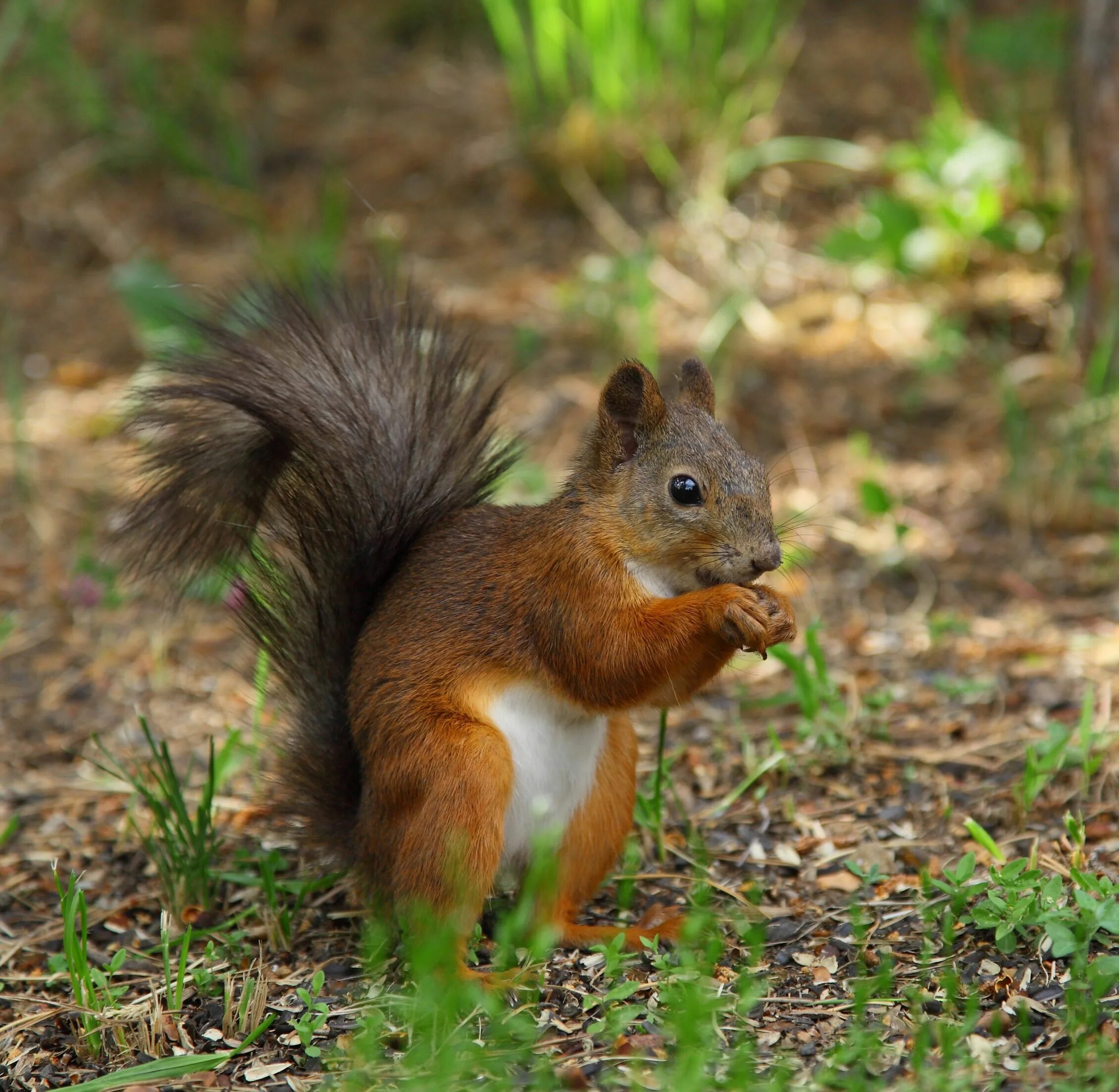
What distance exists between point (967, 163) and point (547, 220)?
1639mm

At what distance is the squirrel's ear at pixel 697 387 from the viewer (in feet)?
8.40

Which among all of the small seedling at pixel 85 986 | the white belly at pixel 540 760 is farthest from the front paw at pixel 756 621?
the small seedling at pixel 85 986

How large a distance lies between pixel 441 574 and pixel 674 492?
16.6 inches

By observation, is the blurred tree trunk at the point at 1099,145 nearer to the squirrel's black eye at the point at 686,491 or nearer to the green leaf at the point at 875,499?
the green leaf at the point at 875,499

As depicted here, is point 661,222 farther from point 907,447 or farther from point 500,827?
point 500,827

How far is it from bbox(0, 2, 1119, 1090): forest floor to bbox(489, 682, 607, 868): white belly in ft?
0.71

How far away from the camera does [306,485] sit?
95.0 inches

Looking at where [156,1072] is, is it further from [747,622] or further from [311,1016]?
[747,622]

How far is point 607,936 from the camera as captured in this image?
7.64 feet

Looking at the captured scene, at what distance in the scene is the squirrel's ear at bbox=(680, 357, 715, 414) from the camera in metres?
2.56

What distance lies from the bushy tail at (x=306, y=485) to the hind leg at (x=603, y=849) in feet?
1.27

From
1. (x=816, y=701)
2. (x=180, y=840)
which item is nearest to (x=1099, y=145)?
(x=816, y=701)

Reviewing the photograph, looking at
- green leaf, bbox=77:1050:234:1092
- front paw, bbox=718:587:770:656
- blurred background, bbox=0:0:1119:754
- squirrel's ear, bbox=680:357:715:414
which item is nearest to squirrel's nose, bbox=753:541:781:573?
front paw, bbox=718:587:770:656

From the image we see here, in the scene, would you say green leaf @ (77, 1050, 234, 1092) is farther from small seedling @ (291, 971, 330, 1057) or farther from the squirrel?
the squirrel
